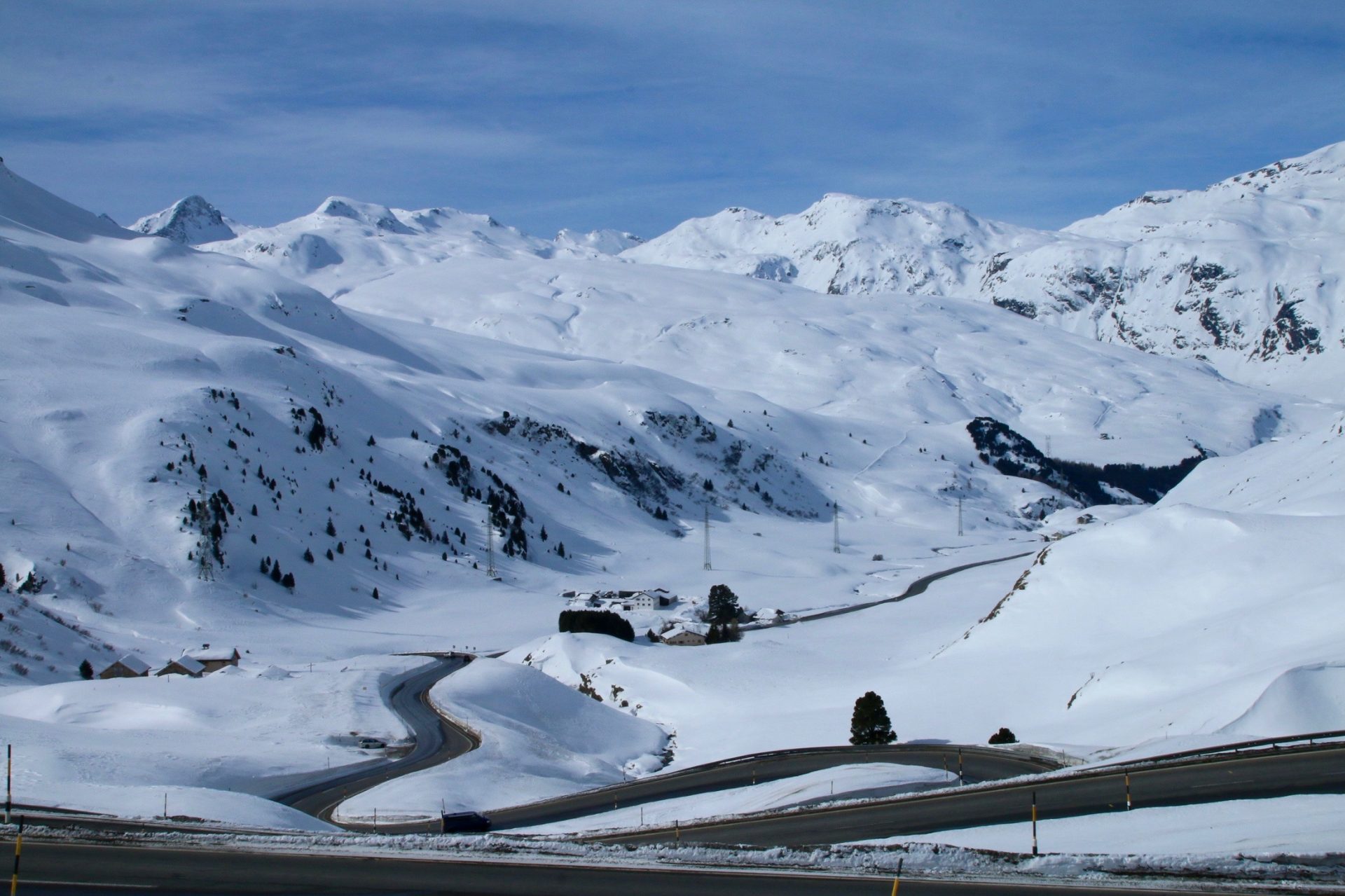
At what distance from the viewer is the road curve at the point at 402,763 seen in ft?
130

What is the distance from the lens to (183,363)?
137m

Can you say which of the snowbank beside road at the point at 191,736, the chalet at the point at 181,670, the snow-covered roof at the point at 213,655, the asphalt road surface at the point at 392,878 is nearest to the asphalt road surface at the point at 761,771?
the snowbank beside road at the point at 191,736

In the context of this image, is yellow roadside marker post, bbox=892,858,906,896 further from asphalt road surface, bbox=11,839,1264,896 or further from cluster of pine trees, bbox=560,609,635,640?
cluster of pine trees, bbox=560,609,635,640

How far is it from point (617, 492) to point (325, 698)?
358 ft

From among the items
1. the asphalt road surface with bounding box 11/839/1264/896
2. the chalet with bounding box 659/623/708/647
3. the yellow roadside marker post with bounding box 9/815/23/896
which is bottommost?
the asphalt road surface with bounding box 11/839/1264/896

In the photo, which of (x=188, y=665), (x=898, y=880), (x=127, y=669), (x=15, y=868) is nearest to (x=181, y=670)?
(x=188, y=665)

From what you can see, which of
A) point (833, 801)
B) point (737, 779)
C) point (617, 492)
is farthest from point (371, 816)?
point (617, 492)

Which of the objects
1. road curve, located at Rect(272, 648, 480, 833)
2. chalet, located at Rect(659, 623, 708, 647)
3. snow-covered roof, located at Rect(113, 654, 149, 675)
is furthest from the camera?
chalet, located at Rect(659, 623, 708, 647)

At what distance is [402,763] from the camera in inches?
1902

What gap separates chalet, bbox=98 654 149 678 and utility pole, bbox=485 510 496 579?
53.2m

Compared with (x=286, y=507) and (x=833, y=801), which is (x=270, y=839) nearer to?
(x=833, y=801)

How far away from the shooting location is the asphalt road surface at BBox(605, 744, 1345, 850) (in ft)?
84.7

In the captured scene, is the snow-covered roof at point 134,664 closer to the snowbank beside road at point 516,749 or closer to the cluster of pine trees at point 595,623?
the snowbank beside road at point 516,749

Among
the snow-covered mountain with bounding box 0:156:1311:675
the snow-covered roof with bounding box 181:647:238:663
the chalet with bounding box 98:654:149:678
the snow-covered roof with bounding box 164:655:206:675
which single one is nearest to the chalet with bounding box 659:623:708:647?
the snow-covered mountain with bounding box 0:156:1311:675
